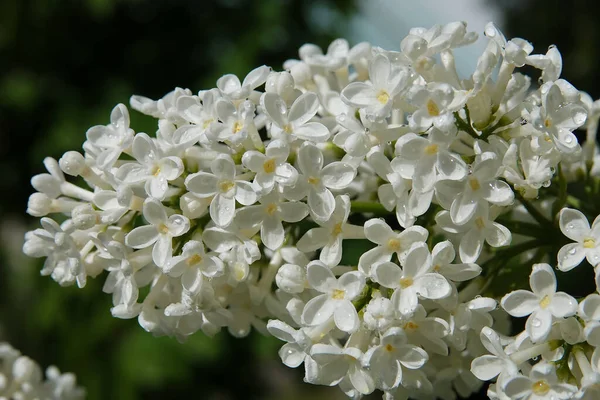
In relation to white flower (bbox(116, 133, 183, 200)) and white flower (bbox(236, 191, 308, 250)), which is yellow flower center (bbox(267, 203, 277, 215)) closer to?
white flower (bbox(236, 191, 308, 250))

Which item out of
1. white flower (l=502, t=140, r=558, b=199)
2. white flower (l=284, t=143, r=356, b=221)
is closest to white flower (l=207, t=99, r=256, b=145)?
white flower (l=284, t=143, r=356, b=221)

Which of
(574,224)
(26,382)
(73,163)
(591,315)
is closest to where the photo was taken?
(591,315)

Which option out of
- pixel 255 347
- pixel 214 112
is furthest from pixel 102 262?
pixel 255 347

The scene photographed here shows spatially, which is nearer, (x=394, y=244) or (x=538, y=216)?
(x=394, y=244)

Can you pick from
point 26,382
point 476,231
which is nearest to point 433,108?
point 476,231

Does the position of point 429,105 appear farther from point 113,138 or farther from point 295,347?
point 113,138

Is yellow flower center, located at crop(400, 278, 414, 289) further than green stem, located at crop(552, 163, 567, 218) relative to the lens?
No
